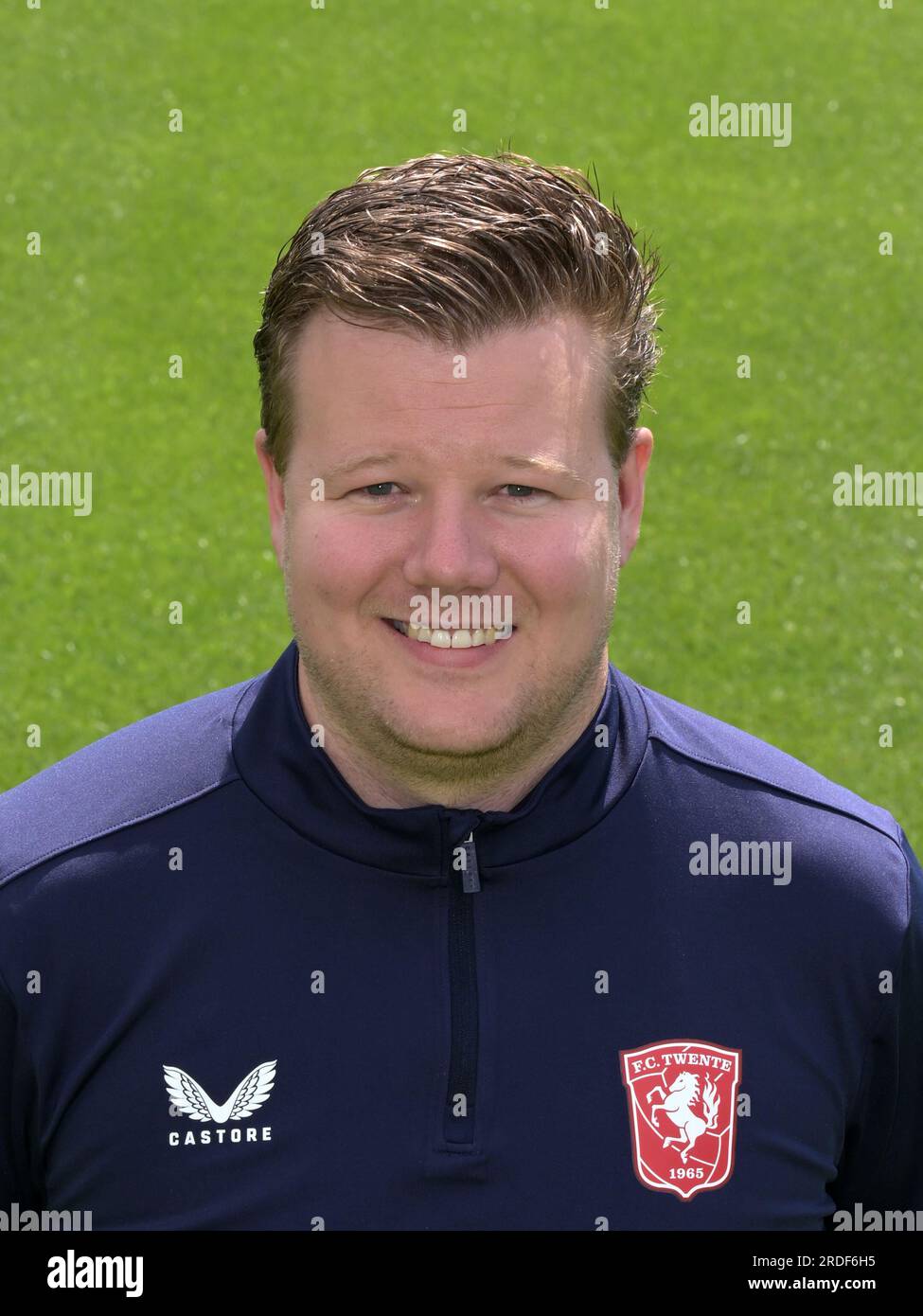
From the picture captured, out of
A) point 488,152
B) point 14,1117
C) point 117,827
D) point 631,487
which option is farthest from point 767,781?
point 488,152

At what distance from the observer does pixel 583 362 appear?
1.88 meters

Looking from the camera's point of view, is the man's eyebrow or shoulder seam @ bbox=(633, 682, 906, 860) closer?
the man's eyebrow

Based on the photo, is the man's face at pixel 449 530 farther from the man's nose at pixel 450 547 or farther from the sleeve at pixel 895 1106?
the sleeve at pixel 895 1106

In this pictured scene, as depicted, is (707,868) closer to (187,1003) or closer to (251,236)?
(187,1003)

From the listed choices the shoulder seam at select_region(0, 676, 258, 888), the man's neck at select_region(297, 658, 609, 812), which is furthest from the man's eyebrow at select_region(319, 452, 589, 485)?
the shoulder seam at select_region(0, 676, 258, 888)

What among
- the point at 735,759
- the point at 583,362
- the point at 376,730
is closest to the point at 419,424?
the point at 583,362

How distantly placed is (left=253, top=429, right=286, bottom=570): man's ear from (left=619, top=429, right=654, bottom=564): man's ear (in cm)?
39

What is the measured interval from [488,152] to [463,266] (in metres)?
6.31

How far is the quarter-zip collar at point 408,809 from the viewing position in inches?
73.6

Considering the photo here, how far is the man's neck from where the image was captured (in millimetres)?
1913

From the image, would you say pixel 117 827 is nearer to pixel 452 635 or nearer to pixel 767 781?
pixel 452 635

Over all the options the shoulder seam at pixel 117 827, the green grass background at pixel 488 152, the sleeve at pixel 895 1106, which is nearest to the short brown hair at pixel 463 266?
the shoulder seam at pixel 117 827

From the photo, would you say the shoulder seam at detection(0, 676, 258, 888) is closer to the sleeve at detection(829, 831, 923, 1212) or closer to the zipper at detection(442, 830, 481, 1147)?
the zipper at detection(442, 830, 481, 1147)

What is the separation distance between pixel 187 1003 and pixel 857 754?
408 centimetres
